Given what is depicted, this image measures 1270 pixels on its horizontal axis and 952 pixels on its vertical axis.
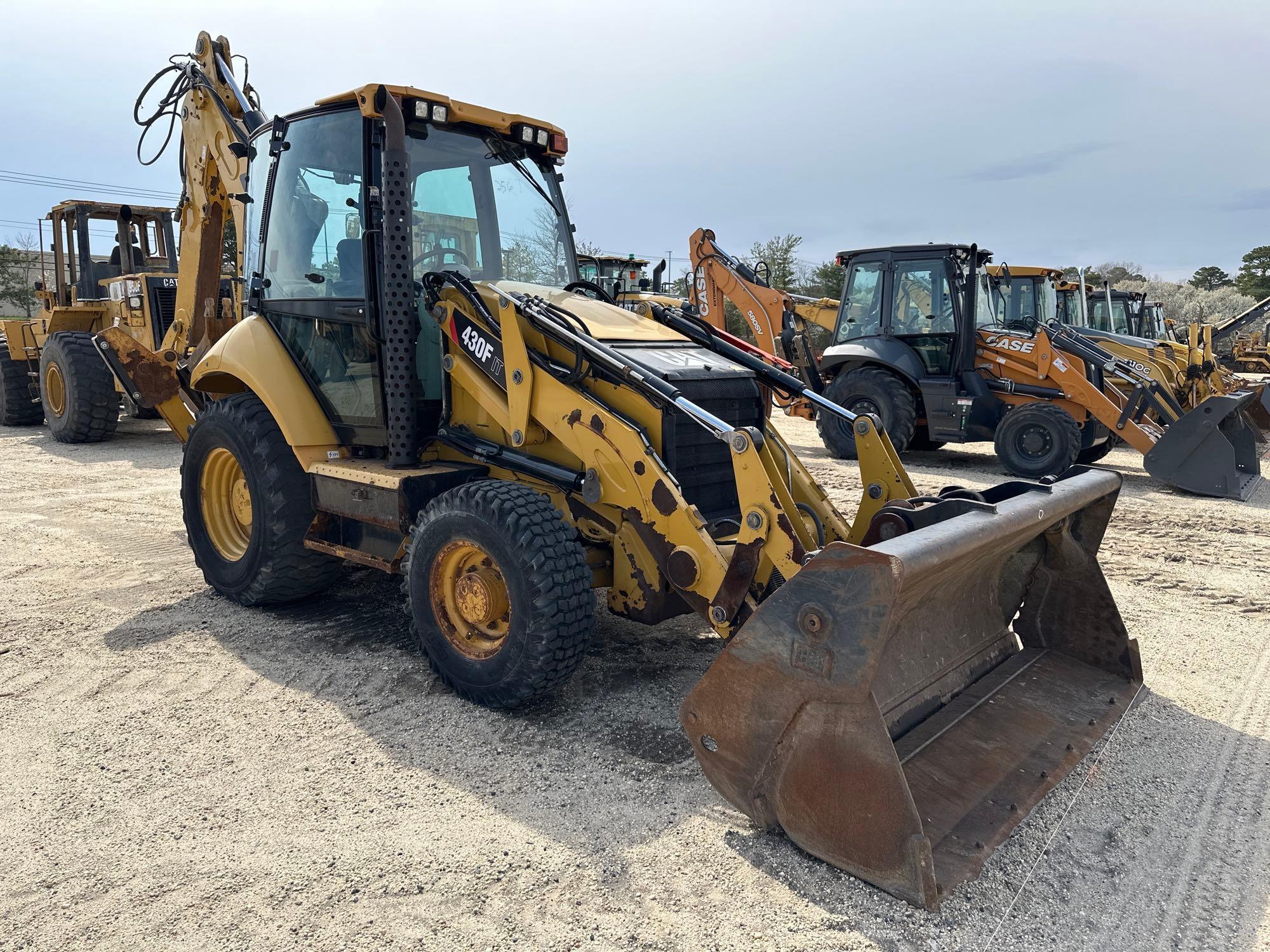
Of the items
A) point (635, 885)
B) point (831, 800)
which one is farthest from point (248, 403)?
point (831, 800)

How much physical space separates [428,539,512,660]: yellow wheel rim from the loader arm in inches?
137

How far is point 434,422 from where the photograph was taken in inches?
180

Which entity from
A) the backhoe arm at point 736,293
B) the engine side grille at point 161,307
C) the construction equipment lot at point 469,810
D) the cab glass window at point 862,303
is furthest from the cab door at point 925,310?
the engine side grille at point 161,307

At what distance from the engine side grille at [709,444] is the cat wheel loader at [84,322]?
9.40m

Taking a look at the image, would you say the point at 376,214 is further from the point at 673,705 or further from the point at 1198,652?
the point at 1198,652

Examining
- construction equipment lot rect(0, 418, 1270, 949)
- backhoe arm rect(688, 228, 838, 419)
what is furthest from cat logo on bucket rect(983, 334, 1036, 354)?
construction equipment lot rect(0, 418, 1270, 949)

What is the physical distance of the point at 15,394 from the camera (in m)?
13.3

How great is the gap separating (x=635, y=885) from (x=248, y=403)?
350cm

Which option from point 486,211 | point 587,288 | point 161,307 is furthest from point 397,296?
point 161,307

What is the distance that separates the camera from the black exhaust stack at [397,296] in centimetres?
405

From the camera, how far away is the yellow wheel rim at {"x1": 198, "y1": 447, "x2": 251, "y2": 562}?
5.24 metres

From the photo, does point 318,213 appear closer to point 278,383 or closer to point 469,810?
point 278,383

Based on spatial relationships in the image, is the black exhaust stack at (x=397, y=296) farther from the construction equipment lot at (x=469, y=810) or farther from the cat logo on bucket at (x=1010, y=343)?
the cat logo on bucket at (x=1010, y=343)

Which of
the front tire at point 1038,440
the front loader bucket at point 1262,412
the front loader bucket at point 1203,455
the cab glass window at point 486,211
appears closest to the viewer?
the cab glass window at point 486,211
